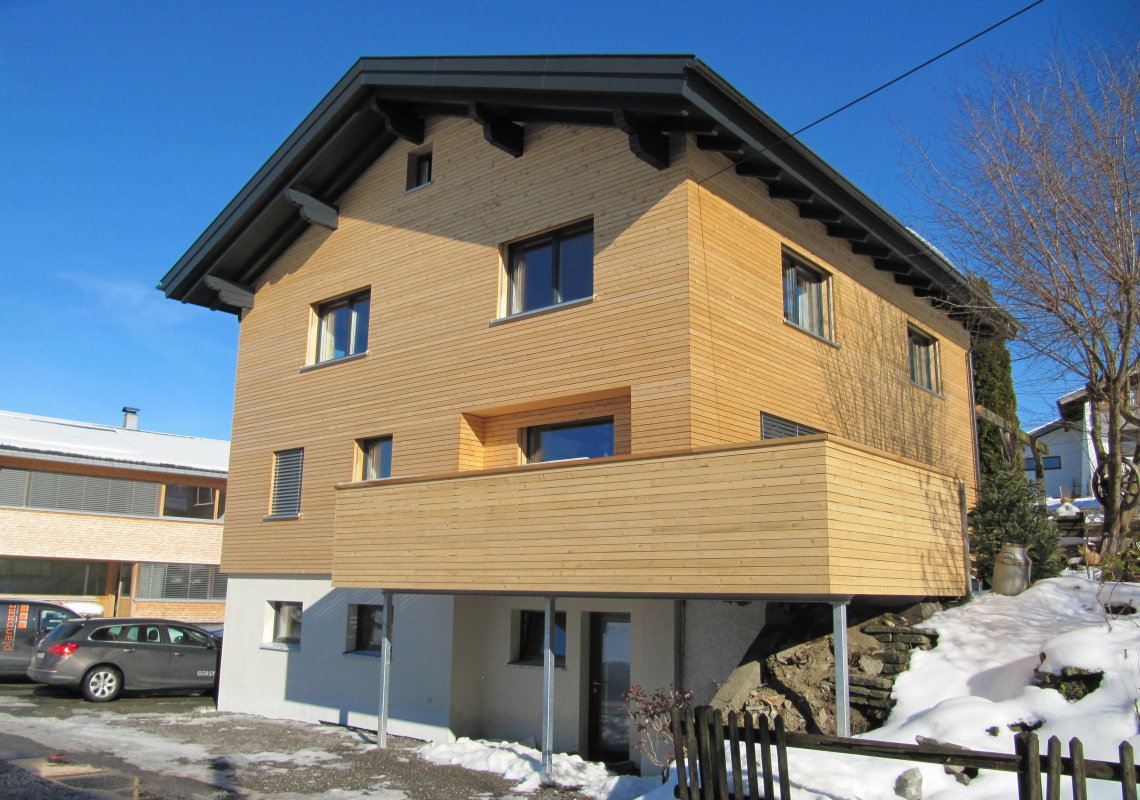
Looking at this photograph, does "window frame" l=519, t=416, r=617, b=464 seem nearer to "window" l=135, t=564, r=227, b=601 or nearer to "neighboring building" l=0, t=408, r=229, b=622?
"neighboring building" l=0, t=408, r=229, b=622

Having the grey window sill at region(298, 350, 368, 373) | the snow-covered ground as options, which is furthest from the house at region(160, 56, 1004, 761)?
the snow-covered ground

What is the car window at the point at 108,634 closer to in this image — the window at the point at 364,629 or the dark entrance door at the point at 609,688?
the window at the point at 364,629

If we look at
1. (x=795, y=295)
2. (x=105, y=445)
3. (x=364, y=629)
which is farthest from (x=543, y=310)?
(x=105, y=445)

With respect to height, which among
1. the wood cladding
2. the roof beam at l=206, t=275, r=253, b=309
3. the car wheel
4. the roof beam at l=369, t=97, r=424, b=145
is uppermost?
the roof beam at l=369, t=97, r=424, b=145

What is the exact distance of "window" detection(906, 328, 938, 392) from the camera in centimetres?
1750

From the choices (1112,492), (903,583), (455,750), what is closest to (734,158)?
(903,583)

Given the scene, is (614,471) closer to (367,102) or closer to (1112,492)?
(1112,492)

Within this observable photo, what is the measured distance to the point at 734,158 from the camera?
494 inches

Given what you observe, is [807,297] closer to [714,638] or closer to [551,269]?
[551,269]

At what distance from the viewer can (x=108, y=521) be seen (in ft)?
98.8

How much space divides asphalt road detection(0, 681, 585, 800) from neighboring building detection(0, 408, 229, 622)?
13.0m

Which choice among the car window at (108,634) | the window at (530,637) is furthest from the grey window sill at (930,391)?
the car window at (108,634)

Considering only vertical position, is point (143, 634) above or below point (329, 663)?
above

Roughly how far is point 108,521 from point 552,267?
2286cm
